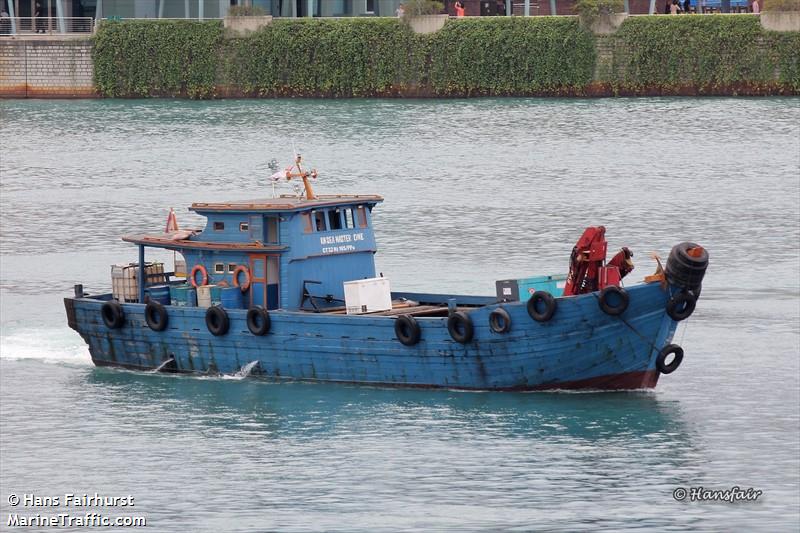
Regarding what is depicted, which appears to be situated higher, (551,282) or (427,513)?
(551,282)

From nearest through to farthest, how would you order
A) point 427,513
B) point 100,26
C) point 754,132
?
point 427,513 → point 754,132 → point 100,26

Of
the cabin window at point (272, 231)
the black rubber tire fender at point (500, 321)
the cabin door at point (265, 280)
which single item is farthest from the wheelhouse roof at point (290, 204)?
the black rubber tire fender at point (500, 321)

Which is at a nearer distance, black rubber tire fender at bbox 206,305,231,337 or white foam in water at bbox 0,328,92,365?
black rubber tire fender at bbox 206,305,231,337

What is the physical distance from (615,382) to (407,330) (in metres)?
3.91

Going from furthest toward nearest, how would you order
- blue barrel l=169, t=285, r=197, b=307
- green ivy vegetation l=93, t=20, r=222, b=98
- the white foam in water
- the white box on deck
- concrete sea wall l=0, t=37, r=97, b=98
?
green ivy vegetation l=93, t=20, r=222, b=98, concrete sea wall l=0, t=37, r=97, b=98, the white foam in water, blue barrel l=169, t=285, r=197, b=307, the white box on deck

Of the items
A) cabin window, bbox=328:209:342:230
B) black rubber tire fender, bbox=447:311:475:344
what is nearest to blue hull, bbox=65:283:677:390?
black rubber tire fender, bbox=447:311:475:344

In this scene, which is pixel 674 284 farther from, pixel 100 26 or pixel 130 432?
pixel 100 26

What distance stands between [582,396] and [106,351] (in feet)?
33.4

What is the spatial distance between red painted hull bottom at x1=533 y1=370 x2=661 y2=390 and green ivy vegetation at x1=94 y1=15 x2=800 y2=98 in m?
66.2

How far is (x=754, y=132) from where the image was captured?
80.9m

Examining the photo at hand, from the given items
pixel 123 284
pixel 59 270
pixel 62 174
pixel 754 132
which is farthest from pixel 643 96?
pixel 123 284

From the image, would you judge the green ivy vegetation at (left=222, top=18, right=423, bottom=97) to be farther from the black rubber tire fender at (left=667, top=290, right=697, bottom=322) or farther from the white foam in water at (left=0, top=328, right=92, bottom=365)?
the black rubber tire fender at (left=667, top=290, right=697, bottom=322)

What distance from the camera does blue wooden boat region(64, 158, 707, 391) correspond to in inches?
1238

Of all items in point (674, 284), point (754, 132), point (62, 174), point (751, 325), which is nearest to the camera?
point (674, 284)
